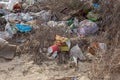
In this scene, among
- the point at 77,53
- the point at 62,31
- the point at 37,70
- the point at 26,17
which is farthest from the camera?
the point at 26,17

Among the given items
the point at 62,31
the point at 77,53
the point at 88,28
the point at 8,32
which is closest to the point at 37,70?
the point at 77,53

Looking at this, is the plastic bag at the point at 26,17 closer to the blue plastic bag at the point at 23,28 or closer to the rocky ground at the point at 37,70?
the blue plastic bag at the point at 23,28

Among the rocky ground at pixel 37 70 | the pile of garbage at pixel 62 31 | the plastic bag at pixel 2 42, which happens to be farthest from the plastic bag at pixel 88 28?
the plastic bag at pixel 2 42

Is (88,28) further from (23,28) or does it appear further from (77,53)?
(23,28)

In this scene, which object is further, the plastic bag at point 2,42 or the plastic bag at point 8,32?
the plastic bag at point 8,32

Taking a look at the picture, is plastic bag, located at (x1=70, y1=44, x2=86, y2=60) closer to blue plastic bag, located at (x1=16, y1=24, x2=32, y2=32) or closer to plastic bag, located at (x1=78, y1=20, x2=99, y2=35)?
plastic bag, located at (x1=78, y1=20, x2=99, y2=35)

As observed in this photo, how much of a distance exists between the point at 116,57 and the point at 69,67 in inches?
24.3

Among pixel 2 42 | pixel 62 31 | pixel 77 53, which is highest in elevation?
pixel 62 31

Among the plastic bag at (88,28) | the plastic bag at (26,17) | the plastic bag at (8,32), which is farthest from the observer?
the plastic bag at (26,17)

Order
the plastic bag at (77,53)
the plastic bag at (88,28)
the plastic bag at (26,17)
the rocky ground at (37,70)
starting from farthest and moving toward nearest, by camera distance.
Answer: the plastic bag at (26,17)
the plastic bag at (88,28)
the plastic bag at (77,53)
the rocky ground at (37,70)

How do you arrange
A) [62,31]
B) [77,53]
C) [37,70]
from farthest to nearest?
[62,31]
[77,53]
[37,70]

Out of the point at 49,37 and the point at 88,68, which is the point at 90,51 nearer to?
the point at 88,68

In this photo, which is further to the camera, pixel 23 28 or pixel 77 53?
pixel 23 28

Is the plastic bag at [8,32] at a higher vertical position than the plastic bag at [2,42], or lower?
higher
